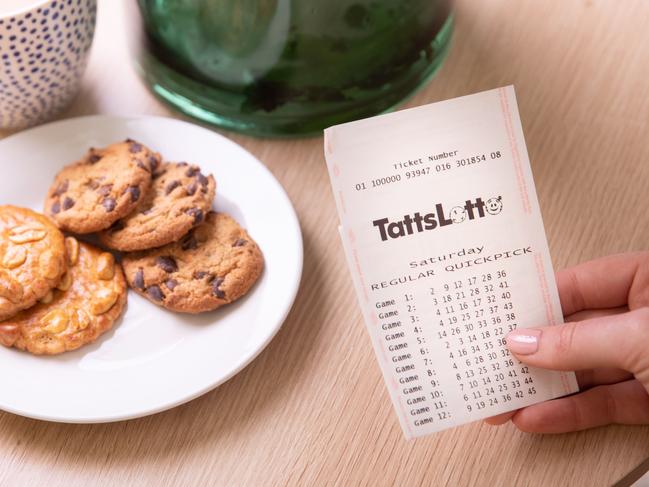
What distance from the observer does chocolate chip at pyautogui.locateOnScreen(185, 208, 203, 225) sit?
2.25 feet

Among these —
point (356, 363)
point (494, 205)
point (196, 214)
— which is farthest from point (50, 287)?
point (494, 205)

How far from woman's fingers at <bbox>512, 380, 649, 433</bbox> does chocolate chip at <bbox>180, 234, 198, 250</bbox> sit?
1.01ft

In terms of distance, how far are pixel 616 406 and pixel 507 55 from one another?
0.47 metres

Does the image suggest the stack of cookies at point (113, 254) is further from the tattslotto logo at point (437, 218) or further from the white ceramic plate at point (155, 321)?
the tattslotto logo at point (437, 218)

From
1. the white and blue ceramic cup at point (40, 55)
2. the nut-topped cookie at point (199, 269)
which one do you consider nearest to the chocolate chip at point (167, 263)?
the nut-topped cookie at point (199, 269)

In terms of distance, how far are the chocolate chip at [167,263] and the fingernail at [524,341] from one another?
30 centimetres

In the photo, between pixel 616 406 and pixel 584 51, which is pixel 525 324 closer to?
pixel 616 406

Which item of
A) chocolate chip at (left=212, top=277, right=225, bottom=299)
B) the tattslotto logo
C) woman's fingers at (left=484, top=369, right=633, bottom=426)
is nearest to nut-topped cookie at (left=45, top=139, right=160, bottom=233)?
chocolate chip at (left=212, top=277, right=225, bottom=299)

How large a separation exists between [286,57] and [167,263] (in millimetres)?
232

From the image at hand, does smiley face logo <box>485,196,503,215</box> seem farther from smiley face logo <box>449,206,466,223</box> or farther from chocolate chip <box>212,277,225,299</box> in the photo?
chocolate chip <box>212,277,225,299</box>

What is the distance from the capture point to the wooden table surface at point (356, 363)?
24.8 inches

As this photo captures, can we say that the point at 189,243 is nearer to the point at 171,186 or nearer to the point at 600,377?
the point at 171,186

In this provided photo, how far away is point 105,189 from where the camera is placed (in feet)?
2.30

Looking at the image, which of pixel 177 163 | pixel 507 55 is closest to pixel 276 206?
pixel 177 163
